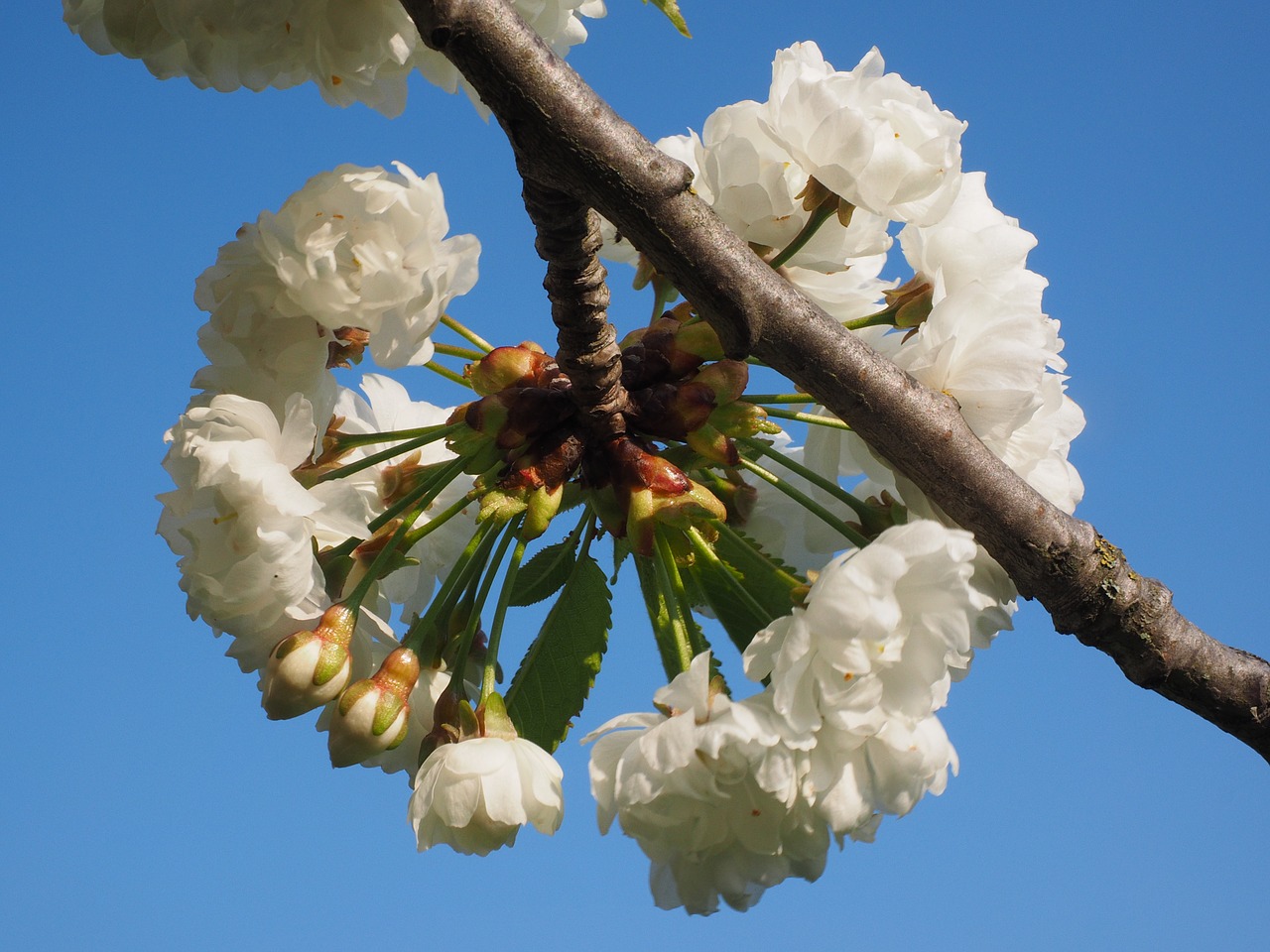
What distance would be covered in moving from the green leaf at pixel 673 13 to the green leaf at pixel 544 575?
0.91 metres

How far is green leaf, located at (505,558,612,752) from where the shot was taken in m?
1.86

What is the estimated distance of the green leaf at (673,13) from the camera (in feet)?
4.43

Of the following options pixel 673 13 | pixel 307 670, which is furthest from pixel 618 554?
pixel 673 13

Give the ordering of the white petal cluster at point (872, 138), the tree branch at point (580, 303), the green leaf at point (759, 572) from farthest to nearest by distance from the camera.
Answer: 1. the green leaf at point (759, 572)
2. the white petal cluster at point (872, 138)
3. the tree branch at point (580, 303)

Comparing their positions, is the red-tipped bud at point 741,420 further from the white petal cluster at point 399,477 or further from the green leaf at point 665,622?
the white petal cluster at point 399,477

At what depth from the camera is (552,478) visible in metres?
1.59

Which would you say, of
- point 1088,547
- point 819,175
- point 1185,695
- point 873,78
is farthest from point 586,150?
point 1185,695

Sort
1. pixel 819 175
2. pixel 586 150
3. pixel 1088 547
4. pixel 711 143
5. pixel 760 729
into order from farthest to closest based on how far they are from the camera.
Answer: pixel 711 143 → pixel 819 175 → pixel 1088 547 → pixel 760 729 → pixel 586 150

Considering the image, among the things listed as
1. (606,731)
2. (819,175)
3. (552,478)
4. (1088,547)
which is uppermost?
(819,175)

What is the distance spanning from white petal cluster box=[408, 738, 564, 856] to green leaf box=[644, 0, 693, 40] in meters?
0.93

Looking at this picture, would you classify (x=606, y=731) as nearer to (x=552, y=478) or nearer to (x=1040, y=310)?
(x=552, y=478)

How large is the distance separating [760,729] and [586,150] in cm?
65

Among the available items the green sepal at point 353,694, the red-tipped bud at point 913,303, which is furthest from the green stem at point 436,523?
the red-tipped bud at point 913,303

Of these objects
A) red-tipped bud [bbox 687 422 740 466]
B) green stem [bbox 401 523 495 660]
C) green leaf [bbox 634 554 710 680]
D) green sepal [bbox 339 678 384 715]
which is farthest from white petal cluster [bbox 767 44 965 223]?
green sepal [bbox 339 678 384 715]
